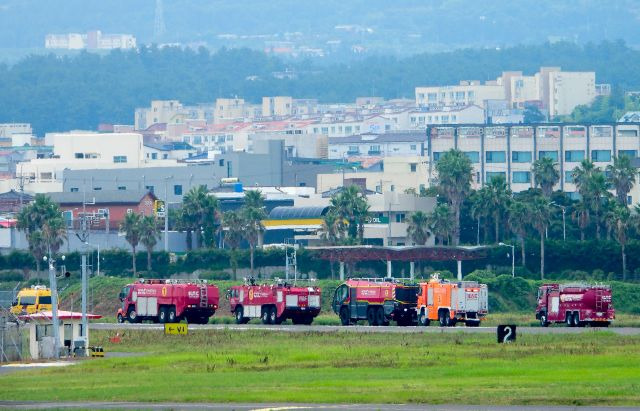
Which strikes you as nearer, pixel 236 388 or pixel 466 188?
pixel 236 388

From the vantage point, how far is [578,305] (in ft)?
332

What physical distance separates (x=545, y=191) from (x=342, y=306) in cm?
8657

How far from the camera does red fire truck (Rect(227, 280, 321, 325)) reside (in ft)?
359

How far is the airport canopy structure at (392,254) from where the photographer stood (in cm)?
15488

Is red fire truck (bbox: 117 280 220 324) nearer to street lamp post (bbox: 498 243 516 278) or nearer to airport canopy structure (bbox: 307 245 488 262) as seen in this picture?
airport canopy structure (bbox: 307 245 488 262)

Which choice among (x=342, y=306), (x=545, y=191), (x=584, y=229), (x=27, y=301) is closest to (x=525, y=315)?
(x=342, y=306)

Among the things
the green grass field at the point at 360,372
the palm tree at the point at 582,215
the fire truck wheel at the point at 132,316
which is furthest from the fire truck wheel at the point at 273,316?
the palm tree at the point at 582,215

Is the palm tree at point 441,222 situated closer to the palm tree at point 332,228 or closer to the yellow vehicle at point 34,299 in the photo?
the palm tree at point 332,228

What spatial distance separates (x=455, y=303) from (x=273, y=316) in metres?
12.5

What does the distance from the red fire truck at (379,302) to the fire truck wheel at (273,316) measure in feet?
13.1

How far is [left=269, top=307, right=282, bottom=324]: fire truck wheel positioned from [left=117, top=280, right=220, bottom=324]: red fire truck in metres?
4.65

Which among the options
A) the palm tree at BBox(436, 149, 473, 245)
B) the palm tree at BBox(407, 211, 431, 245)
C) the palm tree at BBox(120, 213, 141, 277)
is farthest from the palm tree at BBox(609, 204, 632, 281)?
the palm tree at BBox(120, 213, 141, 277)

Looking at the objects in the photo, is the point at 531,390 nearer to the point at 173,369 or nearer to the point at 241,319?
the point at 173,369

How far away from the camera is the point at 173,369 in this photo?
70.5m
